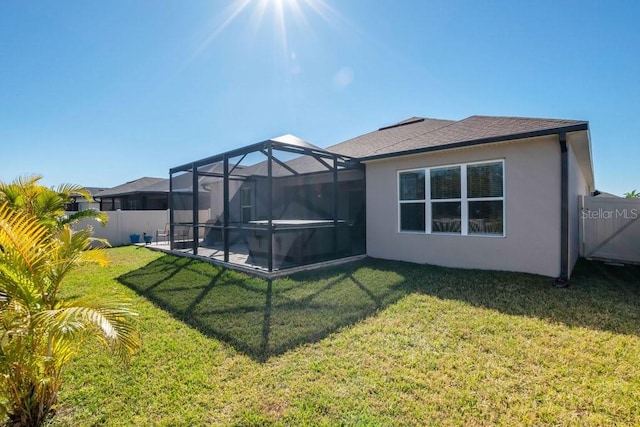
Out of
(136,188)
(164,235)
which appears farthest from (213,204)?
(136,188)

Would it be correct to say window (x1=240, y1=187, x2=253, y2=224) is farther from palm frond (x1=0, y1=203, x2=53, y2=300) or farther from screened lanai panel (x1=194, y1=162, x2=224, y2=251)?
palm frond (x1=0, y1=203, x2=53, y2=300)

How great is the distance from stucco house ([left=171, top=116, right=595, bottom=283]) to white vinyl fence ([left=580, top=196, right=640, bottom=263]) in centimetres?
54

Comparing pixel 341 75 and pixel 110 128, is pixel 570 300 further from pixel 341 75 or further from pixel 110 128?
pixel 110 128

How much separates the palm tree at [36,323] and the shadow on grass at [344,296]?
187 cm

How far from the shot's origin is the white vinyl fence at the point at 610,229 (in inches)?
336

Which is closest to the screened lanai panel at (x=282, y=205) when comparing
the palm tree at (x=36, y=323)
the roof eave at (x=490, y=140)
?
the roof eave at (x=490, y=140)

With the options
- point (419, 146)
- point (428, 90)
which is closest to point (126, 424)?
point (419, 146)

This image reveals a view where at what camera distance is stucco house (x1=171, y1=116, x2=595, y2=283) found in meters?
6.32

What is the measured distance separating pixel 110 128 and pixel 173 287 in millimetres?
11030

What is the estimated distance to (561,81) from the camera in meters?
9.81

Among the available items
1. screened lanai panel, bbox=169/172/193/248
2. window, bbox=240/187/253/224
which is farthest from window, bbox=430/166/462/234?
window, bbox=240/187/253/224

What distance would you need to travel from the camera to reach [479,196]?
731 centimetres

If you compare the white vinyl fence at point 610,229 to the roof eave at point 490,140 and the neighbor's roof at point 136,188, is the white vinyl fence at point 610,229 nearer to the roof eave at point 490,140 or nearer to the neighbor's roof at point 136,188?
the roof eave at point 490,140

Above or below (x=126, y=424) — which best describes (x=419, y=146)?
above
